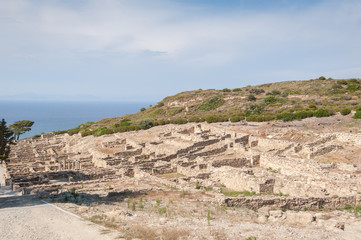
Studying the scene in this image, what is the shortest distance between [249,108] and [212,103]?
47.7 ft

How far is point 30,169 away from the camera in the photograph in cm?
2692

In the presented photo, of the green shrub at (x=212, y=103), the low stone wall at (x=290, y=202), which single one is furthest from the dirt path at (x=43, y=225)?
the green shrub at (x=212, y=103)

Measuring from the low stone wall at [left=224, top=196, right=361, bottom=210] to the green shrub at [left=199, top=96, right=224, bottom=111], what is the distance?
5221 cm

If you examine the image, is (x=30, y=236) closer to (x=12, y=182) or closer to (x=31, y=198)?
(x=31, y=198)

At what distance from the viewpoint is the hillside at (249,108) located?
4481 centimetres

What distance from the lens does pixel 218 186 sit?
19.4 meters

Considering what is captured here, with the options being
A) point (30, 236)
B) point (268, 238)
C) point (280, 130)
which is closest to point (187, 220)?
point (268, 238)

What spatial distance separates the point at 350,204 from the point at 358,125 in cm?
2278

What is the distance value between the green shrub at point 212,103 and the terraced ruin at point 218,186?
30.6 m

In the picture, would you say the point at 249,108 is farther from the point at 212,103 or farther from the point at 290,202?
the point at 290,202

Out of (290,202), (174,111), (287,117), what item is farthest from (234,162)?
(174,111)

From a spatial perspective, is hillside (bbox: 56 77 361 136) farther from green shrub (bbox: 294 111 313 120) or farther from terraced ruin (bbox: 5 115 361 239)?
terraced ruin (bbox: 5 115 361 239)

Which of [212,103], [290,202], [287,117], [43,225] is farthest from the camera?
[212,103]

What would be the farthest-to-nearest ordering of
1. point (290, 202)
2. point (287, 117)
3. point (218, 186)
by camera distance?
point (287, 117), point (218, 186), point (290, 202)
